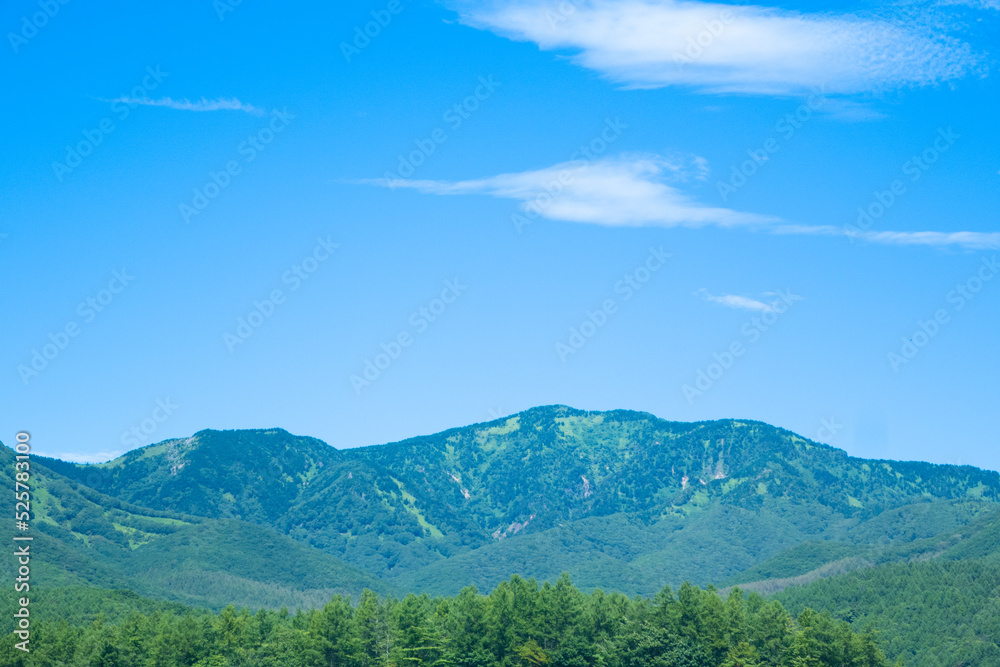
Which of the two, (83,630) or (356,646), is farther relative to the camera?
(83,630)

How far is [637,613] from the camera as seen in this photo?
154500 millimetres

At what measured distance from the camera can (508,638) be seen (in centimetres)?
15812

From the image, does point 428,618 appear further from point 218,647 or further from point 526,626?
point 218,647

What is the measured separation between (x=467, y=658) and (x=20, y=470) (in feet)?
210

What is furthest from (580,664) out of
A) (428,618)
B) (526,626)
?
(428,618)

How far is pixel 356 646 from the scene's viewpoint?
15888cm

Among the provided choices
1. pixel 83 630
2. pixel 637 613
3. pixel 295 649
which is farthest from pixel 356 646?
pixel 83 630

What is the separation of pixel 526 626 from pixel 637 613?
597 inches

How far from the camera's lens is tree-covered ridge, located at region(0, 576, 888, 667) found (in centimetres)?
15050

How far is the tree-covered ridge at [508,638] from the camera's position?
150 m

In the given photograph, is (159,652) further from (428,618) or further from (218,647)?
(428,618)

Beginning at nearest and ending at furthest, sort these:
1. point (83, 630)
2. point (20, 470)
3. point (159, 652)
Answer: point (20, 470) < point (159, 652) < point (83, 630)

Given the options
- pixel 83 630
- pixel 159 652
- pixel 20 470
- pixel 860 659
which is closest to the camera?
pixel 20 470

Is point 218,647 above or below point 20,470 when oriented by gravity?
below
